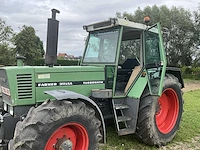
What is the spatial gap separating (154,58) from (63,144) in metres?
2.59

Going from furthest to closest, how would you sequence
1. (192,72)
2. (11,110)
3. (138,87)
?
(192,72)
(138,87)
(11,110)

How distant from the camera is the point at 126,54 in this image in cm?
518

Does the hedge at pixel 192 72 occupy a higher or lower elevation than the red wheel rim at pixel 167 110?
higher

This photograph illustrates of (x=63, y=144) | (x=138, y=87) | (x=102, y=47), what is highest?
(x=102, y=47)

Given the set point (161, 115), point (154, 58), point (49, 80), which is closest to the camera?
point (49, 80)

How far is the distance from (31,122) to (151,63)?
276 cm

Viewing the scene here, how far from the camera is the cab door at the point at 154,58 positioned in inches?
179

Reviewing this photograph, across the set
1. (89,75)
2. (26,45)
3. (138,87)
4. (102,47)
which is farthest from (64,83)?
(26,45)

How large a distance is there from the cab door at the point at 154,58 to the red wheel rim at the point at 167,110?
70 centimetres

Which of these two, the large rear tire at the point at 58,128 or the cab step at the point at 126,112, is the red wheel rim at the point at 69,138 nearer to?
the large rear tire at the point at 58,128

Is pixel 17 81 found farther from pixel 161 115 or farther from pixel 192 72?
pixel 192 72

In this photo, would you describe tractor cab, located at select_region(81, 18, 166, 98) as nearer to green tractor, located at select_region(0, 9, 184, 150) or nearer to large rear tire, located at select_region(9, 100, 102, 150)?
green tractor, located at select_region(0, 9, 184, 150)

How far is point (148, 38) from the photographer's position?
16.1 ft

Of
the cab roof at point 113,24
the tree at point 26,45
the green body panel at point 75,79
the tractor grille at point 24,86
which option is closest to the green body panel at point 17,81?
the tractor grille at point 24,86
